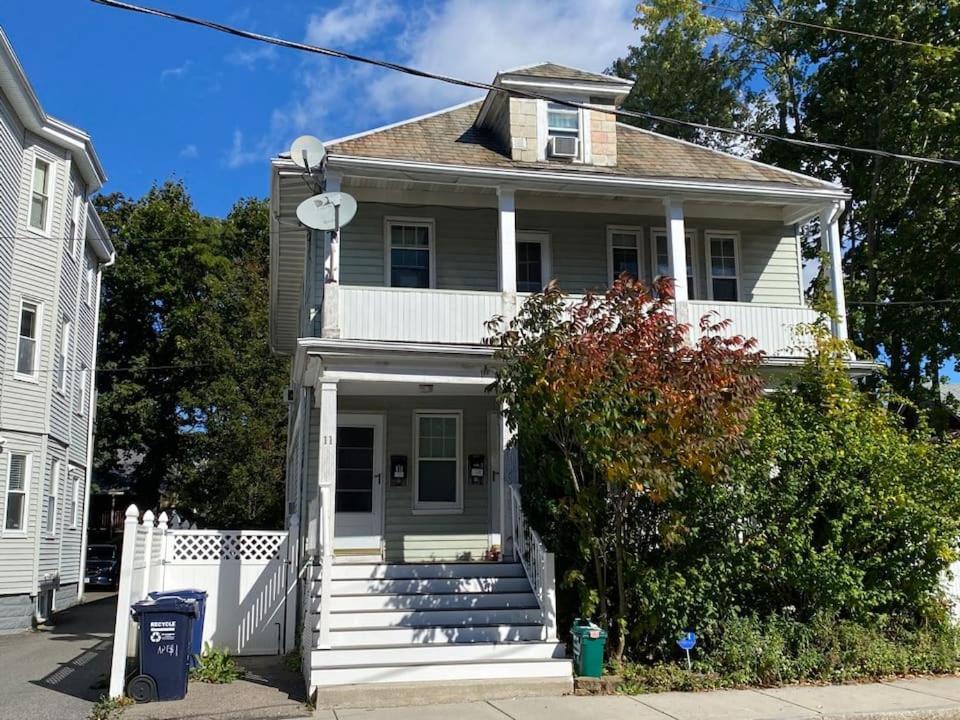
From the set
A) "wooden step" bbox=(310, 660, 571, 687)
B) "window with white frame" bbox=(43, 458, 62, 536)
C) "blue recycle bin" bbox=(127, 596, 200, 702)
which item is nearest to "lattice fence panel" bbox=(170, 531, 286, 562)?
"blue recycle bin" bbox=(127, 596, 200, 702)

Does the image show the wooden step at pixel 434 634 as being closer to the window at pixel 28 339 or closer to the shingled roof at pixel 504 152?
the shingled roof at pixel 504 152

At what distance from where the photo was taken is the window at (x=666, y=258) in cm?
1577

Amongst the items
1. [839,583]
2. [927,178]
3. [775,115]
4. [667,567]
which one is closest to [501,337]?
[667,567]

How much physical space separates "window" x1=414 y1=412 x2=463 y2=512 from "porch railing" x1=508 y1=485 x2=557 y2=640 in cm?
225

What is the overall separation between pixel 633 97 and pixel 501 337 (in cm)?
1933

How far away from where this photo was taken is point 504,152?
1503 centimetres

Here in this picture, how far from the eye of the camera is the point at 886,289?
22.6 metres

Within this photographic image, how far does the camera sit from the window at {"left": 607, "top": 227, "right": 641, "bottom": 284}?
15.7 m

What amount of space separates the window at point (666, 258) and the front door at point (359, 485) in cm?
550

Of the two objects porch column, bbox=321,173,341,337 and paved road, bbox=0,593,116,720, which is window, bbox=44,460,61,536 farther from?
porch column, bbox=321,173,341,337

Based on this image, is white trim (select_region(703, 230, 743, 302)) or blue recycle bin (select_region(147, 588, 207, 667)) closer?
blue recycle bin (select_region(147, 588, 207, 667))

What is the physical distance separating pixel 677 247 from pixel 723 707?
23.9 ft

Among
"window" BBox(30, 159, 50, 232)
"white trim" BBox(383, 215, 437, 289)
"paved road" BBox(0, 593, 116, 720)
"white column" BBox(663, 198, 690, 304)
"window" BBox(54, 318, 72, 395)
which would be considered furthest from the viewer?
"window" BBox(54, 318, 72, 395)

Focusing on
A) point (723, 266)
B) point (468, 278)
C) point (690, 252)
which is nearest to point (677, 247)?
point (690, 252)
